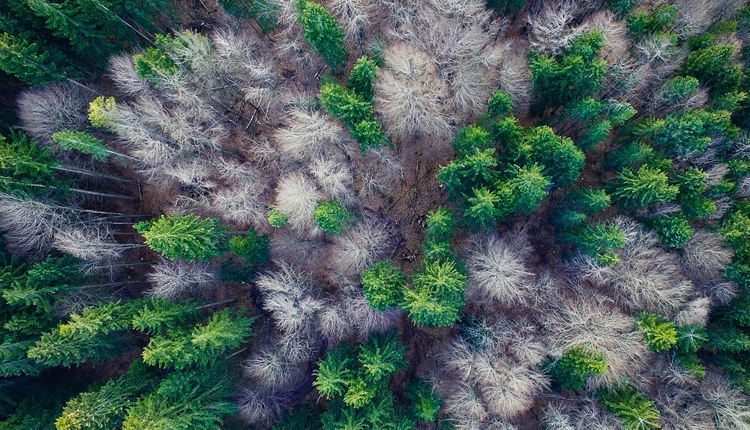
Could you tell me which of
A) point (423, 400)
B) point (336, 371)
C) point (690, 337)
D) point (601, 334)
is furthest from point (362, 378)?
point (690, 337)

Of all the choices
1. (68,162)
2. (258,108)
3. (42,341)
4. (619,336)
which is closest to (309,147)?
(258,108)

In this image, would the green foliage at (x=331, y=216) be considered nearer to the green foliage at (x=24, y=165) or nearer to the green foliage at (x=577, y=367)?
the green foliage at (x=577, y=367)

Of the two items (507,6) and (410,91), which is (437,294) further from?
(507,6)

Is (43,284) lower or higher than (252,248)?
lower

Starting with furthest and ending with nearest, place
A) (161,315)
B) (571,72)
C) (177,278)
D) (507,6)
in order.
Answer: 1. (507,6)
2. (177,278)
3. (161,315)
4. (571,72)

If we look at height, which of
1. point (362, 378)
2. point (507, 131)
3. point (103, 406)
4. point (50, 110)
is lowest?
point (103, 406)

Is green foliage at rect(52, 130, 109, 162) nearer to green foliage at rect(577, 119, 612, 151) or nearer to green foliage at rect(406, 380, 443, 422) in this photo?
green foliage at rect(406, 380, 443, 422)

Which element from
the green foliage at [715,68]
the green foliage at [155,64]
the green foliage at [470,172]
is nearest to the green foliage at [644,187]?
the green foliage at [715,68]

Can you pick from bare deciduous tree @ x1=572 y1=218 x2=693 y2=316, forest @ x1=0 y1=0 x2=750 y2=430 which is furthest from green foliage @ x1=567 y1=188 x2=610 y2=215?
bare deciduous tree @ x1=572 y1=218 x2=693 y2=316

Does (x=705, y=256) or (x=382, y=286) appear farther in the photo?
(x=705, y=256)
